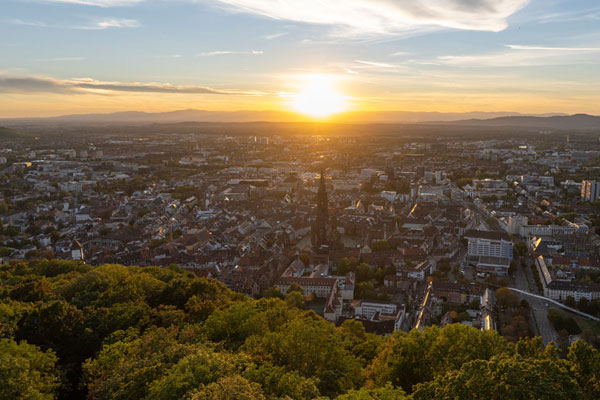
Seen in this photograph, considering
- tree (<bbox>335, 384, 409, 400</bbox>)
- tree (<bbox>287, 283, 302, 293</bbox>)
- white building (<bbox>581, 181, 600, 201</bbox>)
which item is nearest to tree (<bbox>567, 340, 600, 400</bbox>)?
tree (<bbox>335, 384, 409, 400</bbox>)

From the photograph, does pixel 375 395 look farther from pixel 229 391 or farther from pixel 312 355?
pixel 312 355

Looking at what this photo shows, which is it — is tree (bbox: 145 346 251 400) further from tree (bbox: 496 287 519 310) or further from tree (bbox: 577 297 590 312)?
tree (bbox: 577 297 590 312)

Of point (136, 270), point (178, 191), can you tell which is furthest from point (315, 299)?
point (178, 191)

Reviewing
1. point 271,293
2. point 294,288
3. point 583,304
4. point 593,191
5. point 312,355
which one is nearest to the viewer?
point 312,355

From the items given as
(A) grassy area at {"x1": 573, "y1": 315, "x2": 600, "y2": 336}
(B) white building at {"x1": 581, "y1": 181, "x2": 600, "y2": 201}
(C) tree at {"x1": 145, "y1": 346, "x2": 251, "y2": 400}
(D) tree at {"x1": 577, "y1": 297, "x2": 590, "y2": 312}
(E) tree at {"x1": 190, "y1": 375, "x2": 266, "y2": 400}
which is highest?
(E) tree at {"x1": 190, "y1": 375, "x2": 266, "y2": 400}

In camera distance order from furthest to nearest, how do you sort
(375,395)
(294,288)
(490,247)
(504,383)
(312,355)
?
1. (490,247)
2. (294,288)
3. (312,355)
4. (375,395)
5. (504,383)

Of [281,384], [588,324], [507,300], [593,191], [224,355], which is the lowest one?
[588,324]

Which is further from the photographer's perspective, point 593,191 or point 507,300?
point 593,191

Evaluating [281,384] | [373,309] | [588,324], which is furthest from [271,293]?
[281,384]

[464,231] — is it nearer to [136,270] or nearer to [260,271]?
[260,271]
